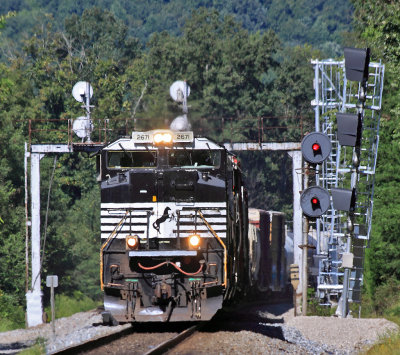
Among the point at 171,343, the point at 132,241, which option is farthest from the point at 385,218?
the point at 171,343

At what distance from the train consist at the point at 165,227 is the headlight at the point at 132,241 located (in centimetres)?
2

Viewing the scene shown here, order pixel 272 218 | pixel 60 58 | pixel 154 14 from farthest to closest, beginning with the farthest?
pixel 154 14 < pixel 60 58 < pixel 272 218

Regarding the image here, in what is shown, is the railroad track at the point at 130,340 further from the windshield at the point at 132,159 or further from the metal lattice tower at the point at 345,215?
the metal lattice tower at the point at 345,215

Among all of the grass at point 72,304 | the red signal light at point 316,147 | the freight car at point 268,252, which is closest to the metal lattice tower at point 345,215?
the red signal light at point 316,147

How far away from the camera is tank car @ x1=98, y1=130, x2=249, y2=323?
1995 centimetres

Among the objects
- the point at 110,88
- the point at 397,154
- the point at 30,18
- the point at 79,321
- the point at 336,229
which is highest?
the point at 30,18

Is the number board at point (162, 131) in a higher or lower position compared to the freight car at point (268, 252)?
higher

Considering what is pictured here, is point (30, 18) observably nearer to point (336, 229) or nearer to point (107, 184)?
point (336, 229)

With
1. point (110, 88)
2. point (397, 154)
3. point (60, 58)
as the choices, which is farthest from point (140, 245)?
A: point (60, 58)

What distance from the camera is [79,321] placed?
36438mm

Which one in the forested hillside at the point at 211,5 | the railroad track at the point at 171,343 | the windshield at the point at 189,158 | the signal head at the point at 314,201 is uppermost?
the forested hillside at the point at 211,5

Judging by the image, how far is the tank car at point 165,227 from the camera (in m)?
20.0

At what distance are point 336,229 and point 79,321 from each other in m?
10.8

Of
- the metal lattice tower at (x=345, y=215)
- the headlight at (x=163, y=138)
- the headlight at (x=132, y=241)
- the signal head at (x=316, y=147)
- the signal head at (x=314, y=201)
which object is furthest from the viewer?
the metal lattice tower at (x=345, y=215)
